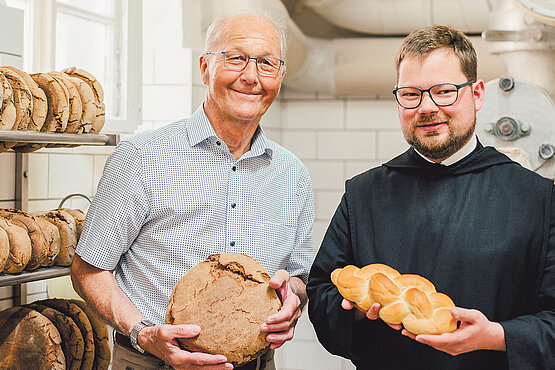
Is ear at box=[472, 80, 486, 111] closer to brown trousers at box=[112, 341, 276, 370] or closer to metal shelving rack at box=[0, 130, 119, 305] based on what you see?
brown trousers at box=[112, 341, 276, 370]

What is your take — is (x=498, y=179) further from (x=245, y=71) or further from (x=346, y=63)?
→ (x=346, y=63)

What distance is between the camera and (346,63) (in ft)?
11.5

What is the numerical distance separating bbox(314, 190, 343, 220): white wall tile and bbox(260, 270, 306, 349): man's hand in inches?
96.6

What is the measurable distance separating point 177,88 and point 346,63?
94cm

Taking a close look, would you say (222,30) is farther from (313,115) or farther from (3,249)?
(313,115)

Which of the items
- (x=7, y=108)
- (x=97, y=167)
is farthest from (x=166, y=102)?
(x=7, y=108)

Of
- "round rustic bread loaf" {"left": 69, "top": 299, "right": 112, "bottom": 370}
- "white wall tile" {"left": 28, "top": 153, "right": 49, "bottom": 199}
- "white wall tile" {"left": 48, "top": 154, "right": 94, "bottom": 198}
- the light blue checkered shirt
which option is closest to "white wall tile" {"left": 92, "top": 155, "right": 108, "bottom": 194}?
"white wall tile" {"left": 48, "top": 154, "right": 94, "bottom": 198}

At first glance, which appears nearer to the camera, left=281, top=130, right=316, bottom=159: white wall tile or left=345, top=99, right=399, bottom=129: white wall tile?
left=345, top=99, right=399, bottom=129: white wall tile

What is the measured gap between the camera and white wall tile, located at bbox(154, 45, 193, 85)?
3.04m

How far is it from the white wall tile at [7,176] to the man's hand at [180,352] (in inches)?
42.4

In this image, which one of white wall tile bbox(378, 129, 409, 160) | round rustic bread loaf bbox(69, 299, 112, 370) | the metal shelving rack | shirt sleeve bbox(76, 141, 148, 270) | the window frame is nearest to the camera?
shirt sleeve bbox(76, 141, 148, 270)

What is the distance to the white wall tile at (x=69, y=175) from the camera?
8.28 feet

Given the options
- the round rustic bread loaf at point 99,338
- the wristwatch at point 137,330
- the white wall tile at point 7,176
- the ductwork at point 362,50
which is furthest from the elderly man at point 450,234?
the ductwork at point 362,50

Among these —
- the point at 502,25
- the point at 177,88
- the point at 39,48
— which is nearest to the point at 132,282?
the point at 39,48
